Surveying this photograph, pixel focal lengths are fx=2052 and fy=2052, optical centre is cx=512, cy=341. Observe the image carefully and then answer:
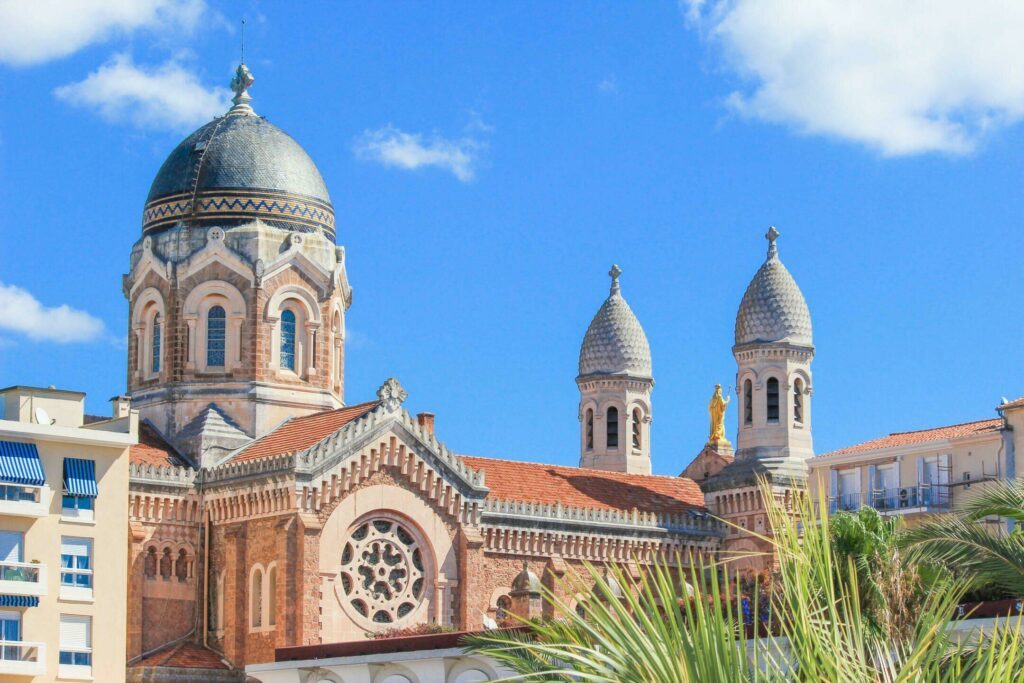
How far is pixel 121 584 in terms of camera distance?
56.2m

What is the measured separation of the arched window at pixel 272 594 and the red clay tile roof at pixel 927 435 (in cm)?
2152

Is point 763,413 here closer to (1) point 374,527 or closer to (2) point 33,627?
(1) point 374,527

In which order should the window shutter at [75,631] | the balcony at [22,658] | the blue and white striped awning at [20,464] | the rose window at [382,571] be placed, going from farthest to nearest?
the rose window at [382,571], the window shutter at [75,631], the blue and white striped awning at [20,464], the balcony at [22,658]

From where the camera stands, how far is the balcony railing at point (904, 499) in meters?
67.7

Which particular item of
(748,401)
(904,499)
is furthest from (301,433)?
(904,499)

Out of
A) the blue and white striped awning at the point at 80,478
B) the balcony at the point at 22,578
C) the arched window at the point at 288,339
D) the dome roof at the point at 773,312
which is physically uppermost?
the dome roof at the point at 773,312

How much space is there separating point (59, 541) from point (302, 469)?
864cm

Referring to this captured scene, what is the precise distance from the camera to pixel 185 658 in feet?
203

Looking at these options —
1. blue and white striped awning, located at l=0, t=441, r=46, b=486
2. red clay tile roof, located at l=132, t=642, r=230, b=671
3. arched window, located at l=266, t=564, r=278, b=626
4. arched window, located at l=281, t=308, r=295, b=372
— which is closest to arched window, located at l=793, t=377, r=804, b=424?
arched window, located at l=281, t=308, r=295, b=372

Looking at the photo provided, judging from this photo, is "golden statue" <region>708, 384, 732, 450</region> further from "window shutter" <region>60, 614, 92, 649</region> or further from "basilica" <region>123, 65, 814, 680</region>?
"window shutter" <region>60, 614, 92, 649</region>

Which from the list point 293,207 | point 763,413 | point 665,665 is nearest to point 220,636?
point 293,207

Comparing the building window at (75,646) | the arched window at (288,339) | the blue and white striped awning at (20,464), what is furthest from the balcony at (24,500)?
the arched window at (288,339)

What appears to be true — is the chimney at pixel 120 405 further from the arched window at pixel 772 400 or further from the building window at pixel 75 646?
the arched window at pixel 772 400

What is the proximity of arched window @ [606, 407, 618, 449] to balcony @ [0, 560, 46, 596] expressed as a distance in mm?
35305
